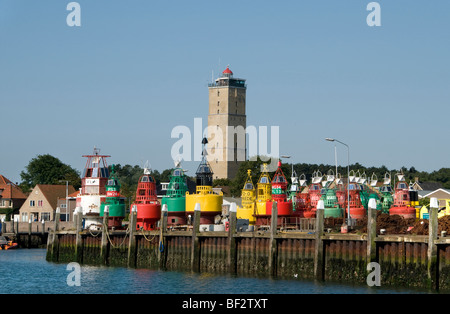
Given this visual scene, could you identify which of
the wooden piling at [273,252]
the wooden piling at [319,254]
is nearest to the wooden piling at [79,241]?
the wooden piling at [273,252]

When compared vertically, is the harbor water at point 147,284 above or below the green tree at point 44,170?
below

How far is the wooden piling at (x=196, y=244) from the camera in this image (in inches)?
2662

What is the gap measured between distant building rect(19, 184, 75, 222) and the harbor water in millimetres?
71123

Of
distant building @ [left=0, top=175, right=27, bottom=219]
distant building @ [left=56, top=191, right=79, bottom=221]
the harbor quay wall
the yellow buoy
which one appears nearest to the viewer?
the harbor quay wall

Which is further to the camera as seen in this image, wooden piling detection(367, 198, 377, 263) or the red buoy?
the red buoy

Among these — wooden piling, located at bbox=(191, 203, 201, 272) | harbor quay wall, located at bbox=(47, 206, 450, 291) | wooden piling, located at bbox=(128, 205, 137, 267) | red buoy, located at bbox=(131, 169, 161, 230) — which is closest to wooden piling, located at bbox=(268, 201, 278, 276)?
harbor quay wall, located at bbox=(47, 206, 450, 291)

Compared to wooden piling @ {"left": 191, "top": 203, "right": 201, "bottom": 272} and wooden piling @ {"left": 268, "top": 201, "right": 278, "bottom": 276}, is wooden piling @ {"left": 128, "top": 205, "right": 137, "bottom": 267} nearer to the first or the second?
wooden piling @ {"left": 191, "top": 203, "right": 201, "bottom": 272}

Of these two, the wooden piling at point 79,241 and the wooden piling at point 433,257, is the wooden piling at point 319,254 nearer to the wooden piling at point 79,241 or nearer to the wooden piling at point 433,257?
the wooden piling at point 433,257

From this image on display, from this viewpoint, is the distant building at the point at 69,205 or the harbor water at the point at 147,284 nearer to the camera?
the harbor water at the point at 147,284

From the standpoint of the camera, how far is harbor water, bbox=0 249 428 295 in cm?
5615

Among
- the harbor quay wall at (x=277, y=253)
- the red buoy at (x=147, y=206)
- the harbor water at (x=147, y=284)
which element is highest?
the red buoy at (x=147, y=206)

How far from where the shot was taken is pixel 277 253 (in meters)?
63.1
